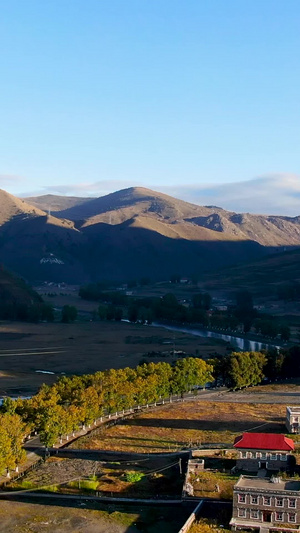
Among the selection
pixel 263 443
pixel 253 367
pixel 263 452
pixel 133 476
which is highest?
pixel 253 367

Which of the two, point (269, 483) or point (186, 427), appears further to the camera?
point (186, 427)

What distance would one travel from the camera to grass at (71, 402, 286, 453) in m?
58.6

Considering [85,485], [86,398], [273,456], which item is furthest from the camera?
[86,398]

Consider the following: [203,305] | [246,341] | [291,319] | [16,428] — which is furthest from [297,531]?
[203,305]

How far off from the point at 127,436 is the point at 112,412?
25.1ft

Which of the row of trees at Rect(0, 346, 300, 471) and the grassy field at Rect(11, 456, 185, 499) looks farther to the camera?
the row of trees at Rect(0, 346, 300, 471)

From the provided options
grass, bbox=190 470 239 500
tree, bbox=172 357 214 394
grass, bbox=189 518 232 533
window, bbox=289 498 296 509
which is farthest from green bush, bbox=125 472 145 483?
tree, bbox=172 357 214 394

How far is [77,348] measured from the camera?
123812mm

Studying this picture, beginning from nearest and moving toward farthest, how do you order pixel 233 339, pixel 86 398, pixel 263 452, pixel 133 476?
pixel 133 476 → pixel 263 452 → pixel 86 398 → pixel 233 339

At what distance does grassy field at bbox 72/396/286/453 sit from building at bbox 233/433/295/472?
626 cm

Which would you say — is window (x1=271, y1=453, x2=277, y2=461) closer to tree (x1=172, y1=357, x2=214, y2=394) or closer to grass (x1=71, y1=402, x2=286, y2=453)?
grass (x1=71, y1=402, x2=286, y2=453)

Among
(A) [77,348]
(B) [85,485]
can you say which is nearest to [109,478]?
(B) [85,485]

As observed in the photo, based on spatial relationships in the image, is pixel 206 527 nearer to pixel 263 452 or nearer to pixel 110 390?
pixel 263 452

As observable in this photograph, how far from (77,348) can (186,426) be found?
60.7m
